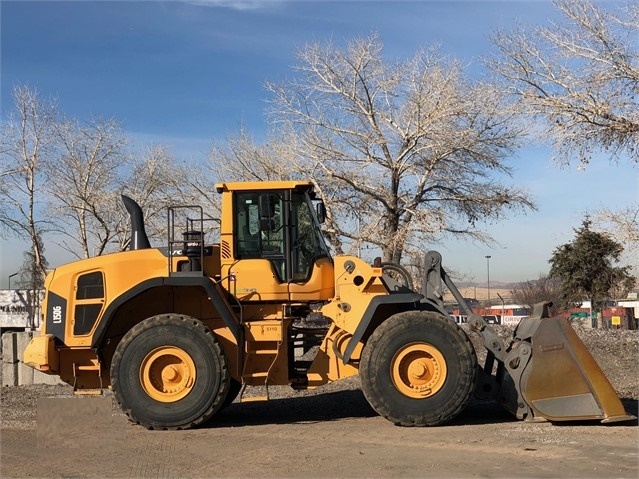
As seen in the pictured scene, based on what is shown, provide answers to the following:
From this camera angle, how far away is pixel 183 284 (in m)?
9.86

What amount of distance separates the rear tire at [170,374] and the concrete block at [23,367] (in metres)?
6.25

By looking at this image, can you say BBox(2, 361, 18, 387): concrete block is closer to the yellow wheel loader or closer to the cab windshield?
the yellow wheel loader

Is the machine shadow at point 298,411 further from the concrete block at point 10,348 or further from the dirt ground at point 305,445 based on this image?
the concrete block at point 10,348

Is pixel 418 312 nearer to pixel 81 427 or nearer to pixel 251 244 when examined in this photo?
pixel 251 244

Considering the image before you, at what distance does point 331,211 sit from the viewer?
84.8 feet

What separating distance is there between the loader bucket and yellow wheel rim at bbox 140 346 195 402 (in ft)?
12.9

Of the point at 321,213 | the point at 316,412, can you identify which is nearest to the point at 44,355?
the point at 316,412

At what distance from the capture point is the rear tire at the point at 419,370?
30.8ft

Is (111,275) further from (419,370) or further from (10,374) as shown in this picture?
(10,374)

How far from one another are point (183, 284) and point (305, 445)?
2.62 metres

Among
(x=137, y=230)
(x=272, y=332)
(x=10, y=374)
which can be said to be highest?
(x=137, y=230)

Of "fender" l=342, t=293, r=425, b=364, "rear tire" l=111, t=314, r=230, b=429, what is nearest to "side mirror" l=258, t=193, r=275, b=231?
"rear tire" l=111, t=314, r=230, b=429

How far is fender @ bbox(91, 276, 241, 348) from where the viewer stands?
982cm

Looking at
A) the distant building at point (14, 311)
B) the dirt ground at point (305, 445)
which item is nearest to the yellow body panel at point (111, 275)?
the dirt ground at point (305, 445)
